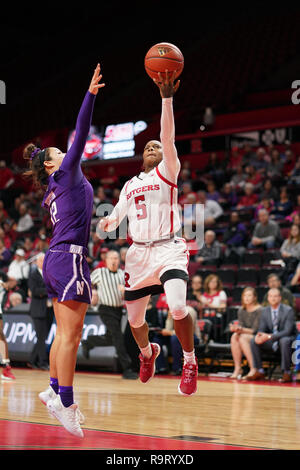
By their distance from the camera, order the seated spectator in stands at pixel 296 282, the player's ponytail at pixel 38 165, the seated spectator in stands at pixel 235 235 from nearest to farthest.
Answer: the player's ponytail at pixel 38 165
the seated spectator in stands at pixel 296 282
the seated spectator in stands at pixel 235 235

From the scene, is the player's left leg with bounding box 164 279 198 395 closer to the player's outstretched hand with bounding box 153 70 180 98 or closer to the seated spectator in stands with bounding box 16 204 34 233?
the player's outstretched hand with bounding box 153 70 180 98

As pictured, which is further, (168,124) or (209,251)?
(209,251)

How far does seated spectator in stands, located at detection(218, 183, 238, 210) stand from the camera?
14.8 metres

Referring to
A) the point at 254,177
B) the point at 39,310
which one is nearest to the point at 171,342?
the point at 39,310

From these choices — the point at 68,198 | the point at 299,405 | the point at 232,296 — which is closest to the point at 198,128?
the point at 232,296

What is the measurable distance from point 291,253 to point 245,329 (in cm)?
203

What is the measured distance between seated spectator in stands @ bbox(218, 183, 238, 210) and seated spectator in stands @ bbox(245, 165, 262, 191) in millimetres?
444

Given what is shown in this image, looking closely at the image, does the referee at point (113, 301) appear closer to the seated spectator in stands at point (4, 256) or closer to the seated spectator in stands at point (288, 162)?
the seated spectator in stands at point (4, 256)

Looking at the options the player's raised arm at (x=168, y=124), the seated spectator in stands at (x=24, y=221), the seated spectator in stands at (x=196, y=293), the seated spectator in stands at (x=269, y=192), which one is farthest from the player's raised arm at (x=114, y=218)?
the seated spectator in stands at (x=24, y=221)

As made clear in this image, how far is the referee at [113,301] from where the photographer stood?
34.1ft

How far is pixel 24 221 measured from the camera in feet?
58.3

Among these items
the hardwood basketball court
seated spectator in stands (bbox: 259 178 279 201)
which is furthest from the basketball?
seated spectator in stands (bbox: 259 178 279 201)

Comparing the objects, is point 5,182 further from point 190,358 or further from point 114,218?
point 190,358

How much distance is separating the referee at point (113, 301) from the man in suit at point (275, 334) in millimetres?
1886
